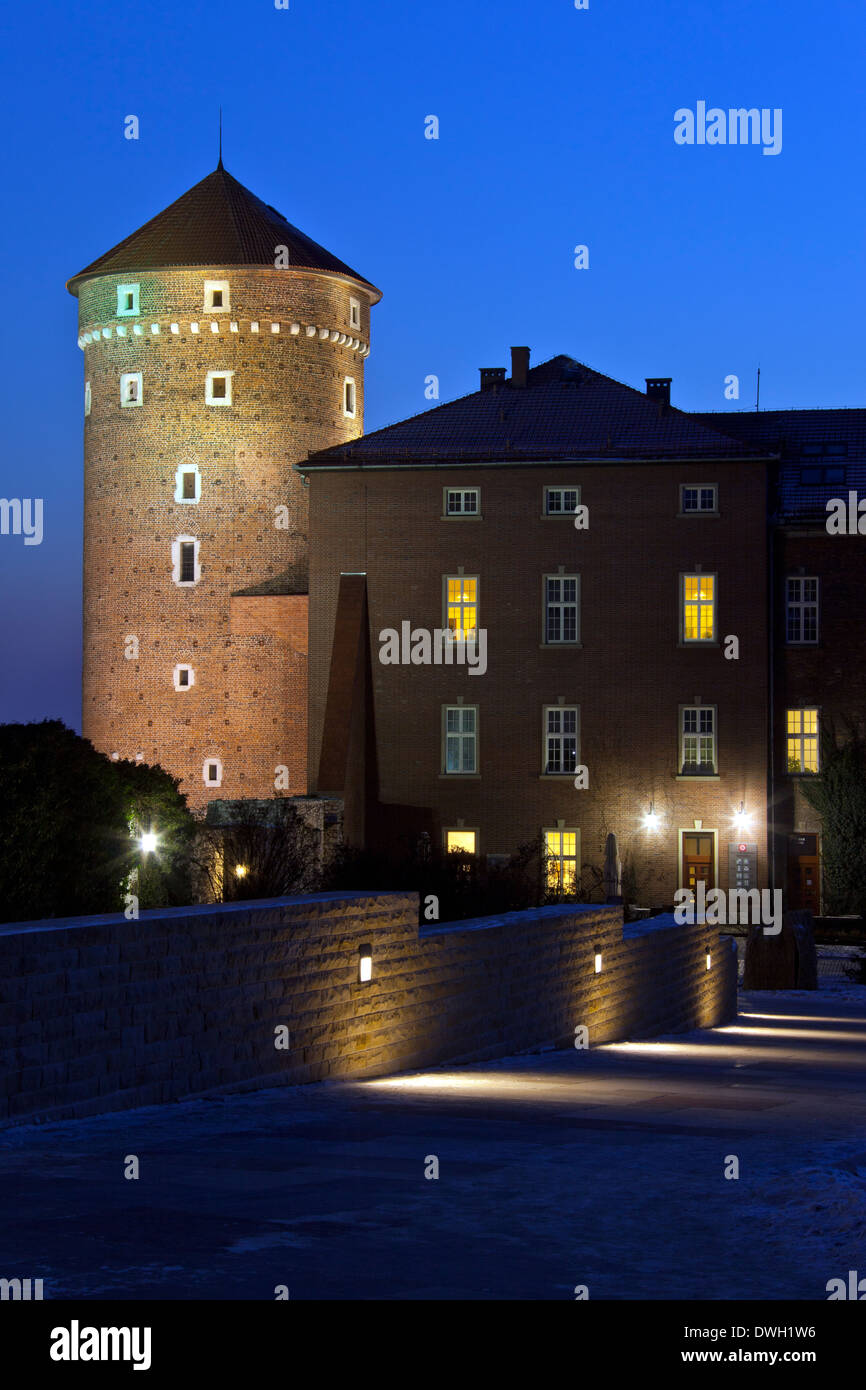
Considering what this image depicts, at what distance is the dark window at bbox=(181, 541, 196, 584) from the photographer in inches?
2445

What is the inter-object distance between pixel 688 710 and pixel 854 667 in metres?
5.01

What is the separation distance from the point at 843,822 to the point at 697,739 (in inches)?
178

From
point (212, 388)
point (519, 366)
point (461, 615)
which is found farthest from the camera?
point (212, 388)

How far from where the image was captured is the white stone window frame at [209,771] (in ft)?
202

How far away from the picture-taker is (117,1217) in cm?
749

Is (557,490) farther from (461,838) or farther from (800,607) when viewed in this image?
(461,838)

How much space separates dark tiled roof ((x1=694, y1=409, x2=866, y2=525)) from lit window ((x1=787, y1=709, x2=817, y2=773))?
222 inches

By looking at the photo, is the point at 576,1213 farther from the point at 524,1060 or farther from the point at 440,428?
the point at 440,428

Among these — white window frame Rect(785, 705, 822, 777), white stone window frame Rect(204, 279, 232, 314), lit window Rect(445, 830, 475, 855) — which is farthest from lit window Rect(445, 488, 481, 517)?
white stone window frame Rect(204, 279, 232, 314)

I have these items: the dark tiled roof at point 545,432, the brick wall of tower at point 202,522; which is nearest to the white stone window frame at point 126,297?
the brick wall of tower at point 202,522

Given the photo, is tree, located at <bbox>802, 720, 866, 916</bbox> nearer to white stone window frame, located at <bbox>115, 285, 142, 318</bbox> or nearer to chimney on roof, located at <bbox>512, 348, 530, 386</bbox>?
chimney on roof, located at <bbox>512, 348, 530, 386</bbox>

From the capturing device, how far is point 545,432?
173 ft

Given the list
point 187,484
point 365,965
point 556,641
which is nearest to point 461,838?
point 556,641

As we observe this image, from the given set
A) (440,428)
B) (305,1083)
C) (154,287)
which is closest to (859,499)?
(440,428)
